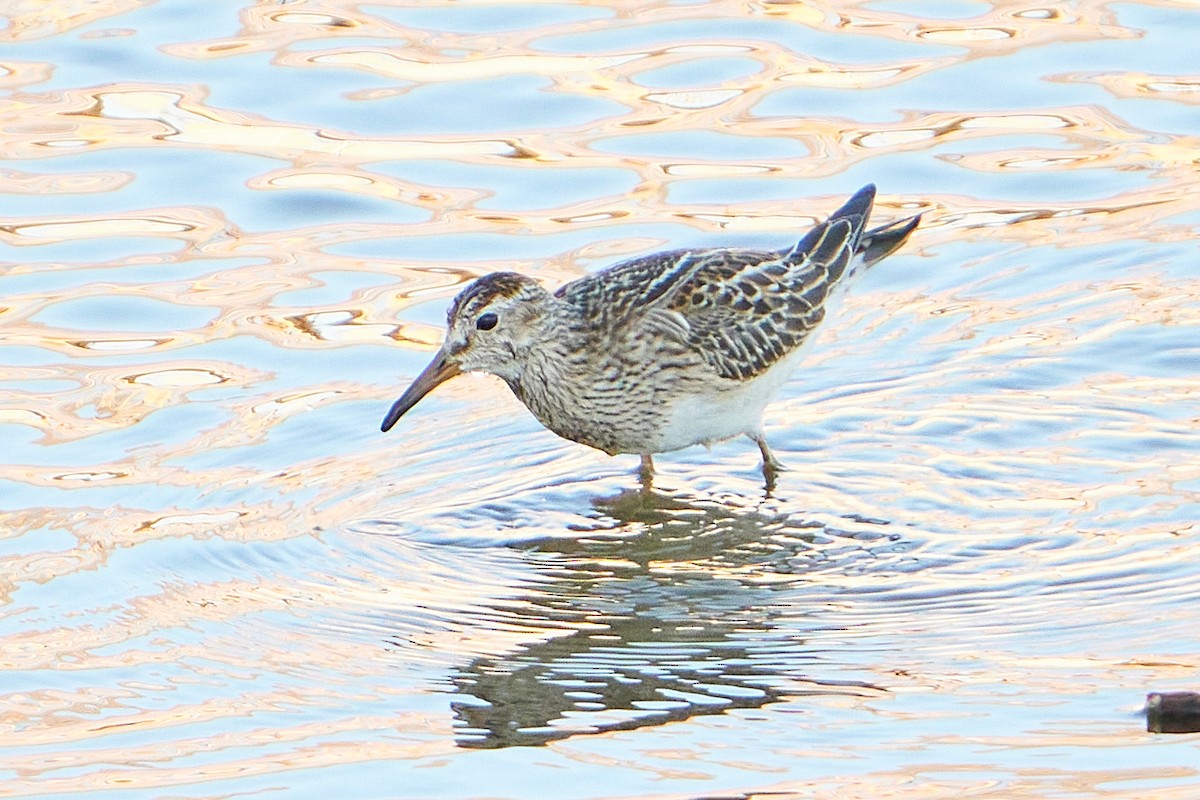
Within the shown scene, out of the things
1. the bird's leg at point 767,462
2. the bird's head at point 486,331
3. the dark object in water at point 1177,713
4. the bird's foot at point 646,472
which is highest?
the bird's head at point 486,331

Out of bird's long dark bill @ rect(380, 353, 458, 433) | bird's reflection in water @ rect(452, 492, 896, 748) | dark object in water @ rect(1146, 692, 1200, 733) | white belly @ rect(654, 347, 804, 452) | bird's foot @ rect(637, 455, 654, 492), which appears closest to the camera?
dark object in water @ rect(1146, 692, 1200, 733)

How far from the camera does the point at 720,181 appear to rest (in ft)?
41.7

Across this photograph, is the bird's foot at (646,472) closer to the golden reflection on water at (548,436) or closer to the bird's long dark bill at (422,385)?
the golden reflection on water at (548,436)

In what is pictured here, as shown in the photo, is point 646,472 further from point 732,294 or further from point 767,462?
point 732,294

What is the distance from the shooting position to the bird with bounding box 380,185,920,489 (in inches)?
352

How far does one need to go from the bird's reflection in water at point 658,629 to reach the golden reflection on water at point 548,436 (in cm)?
2

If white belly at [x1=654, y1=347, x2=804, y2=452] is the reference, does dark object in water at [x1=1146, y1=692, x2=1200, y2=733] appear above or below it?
above

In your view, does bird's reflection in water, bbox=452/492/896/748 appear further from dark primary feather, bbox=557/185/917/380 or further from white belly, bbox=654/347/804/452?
dark primary feather, bbox=557/185/917/380

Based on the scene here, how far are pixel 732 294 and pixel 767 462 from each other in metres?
0.85

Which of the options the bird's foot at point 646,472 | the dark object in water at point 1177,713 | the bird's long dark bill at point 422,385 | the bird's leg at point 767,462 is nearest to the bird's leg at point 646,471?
the bird's foot at point 646,472

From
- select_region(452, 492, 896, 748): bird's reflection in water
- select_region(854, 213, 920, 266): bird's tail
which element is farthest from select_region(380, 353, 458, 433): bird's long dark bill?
select_region(854, 213, 920, 266): bird's tail

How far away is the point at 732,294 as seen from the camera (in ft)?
31.3

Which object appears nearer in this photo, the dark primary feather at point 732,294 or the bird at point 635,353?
the bird at point 635,353

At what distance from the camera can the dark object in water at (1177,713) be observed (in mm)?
6074
